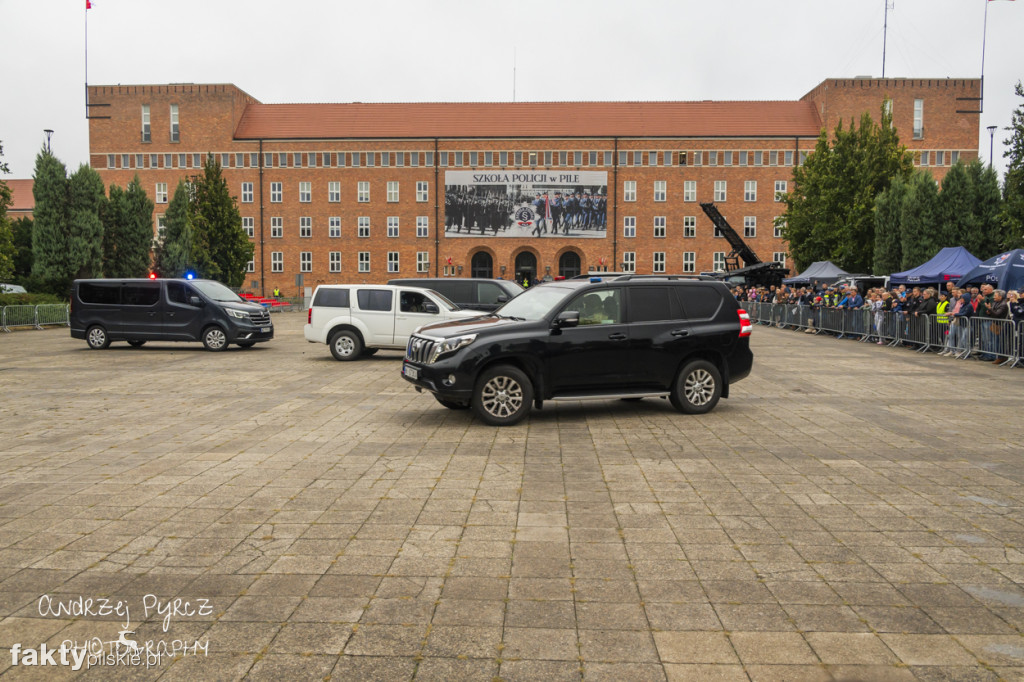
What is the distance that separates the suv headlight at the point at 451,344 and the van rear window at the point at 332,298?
9588mm

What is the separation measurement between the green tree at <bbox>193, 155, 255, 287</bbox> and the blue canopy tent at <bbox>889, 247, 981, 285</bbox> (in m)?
44.8

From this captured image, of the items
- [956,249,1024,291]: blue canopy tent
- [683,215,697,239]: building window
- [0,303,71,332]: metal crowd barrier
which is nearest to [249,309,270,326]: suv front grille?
[0,303,71,332]: metal crowd barrier

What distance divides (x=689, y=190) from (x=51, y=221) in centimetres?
5298

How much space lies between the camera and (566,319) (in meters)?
10.1

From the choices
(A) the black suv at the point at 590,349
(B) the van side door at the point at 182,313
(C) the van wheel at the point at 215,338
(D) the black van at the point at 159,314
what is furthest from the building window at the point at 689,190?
(A) the black suv at the point at 590,349

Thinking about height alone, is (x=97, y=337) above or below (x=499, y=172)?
below

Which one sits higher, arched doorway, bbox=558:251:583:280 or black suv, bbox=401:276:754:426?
arched doorway, bbox=558:251:583:280

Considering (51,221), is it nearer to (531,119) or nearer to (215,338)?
(215,338)

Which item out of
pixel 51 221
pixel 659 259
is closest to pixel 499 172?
pixel 659 259

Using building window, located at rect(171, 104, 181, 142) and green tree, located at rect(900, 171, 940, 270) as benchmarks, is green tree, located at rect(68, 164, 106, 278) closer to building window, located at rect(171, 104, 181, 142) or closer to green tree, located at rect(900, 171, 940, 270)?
building window, located at rect(171, 104, 181, 142)

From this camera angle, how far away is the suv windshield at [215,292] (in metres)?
21.4

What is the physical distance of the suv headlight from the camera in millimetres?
9859

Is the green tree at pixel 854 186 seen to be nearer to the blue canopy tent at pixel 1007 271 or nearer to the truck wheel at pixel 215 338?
the blue canopy tent at pixel 1007 271

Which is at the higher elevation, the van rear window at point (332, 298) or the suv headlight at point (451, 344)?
the van rear window at point (332, 298)
